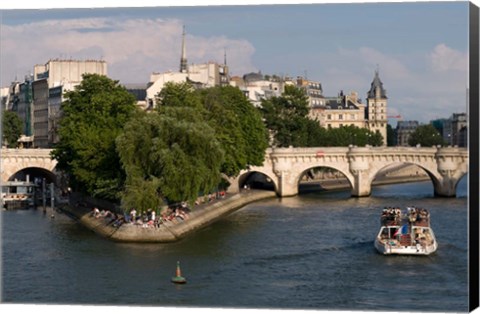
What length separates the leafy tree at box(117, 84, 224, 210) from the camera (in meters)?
37.8

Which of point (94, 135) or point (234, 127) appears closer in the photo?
point (94, 135)

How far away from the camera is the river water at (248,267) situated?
2608 cm

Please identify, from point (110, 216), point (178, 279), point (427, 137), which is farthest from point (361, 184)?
point (427, 137)

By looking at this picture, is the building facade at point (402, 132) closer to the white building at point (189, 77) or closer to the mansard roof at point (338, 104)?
the mansard roof at point (338, 104)

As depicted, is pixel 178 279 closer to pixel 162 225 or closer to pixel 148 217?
pixel 162 225

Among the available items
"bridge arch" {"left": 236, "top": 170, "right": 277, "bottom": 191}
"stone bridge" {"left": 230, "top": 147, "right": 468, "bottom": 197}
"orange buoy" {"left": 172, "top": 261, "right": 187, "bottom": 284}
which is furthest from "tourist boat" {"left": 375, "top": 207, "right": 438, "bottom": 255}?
"bridge arch" {"left": 236, "top": 170, "right": 277, "bottom": 191}

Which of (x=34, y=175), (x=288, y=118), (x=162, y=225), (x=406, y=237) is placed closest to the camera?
(x=406, y=237)

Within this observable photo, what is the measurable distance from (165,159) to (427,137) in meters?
51.2

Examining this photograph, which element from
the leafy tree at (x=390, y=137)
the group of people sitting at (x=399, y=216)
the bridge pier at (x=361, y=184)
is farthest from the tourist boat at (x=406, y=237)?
the leafy tree at (x=390, y=137)

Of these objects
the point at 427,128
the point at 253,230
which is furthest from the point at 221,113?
→ the point at 427,128

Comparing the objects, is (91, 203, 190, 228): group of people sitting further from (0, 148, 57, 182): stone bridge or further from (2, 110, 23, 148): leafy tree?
(2, 110, 23, 148): leafy tree

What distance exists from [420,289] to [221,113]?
2562 cm

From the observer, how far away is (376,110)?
99.6 m

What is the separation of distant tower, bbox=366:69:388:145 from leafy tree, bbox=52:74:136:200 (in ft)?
165
